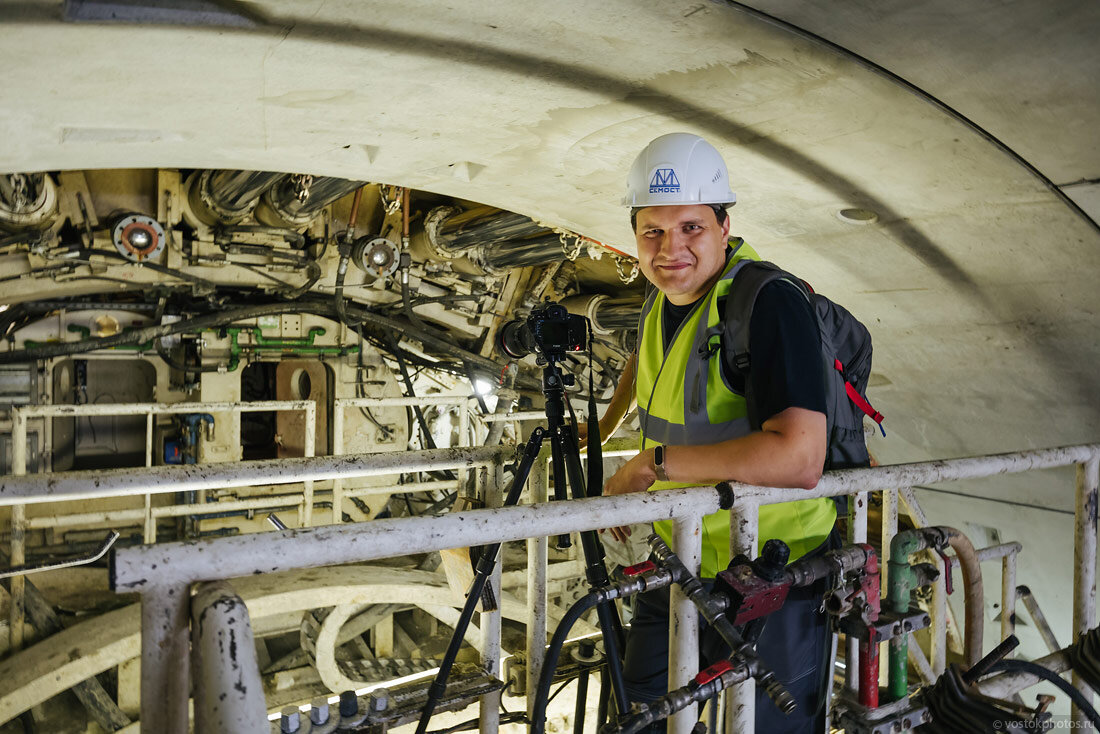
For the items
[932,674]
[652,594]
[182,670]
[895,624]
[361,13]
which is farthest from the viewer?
[932,674]

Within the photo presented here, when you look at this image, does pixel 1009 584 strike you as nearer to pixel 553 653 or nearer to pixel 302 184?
pixel 553 653

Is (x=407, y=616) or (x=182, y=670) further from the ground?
(x=182, y=670)

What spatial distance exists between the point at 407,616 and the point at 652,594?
5.51m

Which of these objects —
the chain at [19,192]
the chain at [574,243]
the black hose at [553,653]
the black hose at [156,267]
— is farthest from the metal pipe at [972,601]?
the black hose at [156,267]

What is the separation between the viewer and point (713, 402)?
179cm

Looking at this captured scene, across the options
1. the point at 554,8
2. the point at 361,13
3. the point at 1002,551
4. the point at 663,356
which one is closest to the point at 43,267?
the point at 361,13

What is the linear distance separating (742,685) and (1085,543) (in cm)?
148

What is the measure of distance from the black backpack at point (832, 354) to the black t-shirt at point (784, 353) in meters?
0.03

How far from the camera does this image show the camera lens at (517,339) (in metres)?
2.04

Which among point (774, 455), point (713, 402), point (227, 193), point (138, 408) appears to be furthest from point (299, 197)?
point (774, 455)

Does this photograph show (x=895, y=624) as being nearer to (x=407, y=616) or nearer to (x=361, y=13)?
(x=361, y=13)

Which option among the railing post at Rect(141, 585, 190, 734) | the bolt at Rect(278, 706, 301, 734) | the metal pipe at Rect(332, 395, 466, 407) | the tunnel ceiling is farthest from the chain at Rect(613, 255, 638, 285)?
the railing post at Rect(141, 585, 190, 734)

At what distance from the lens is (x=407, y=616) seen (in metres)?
6.89

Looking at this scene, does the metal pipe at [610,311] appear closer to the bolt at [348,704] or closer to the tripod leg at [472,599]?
the tripod leg at [472,599]
